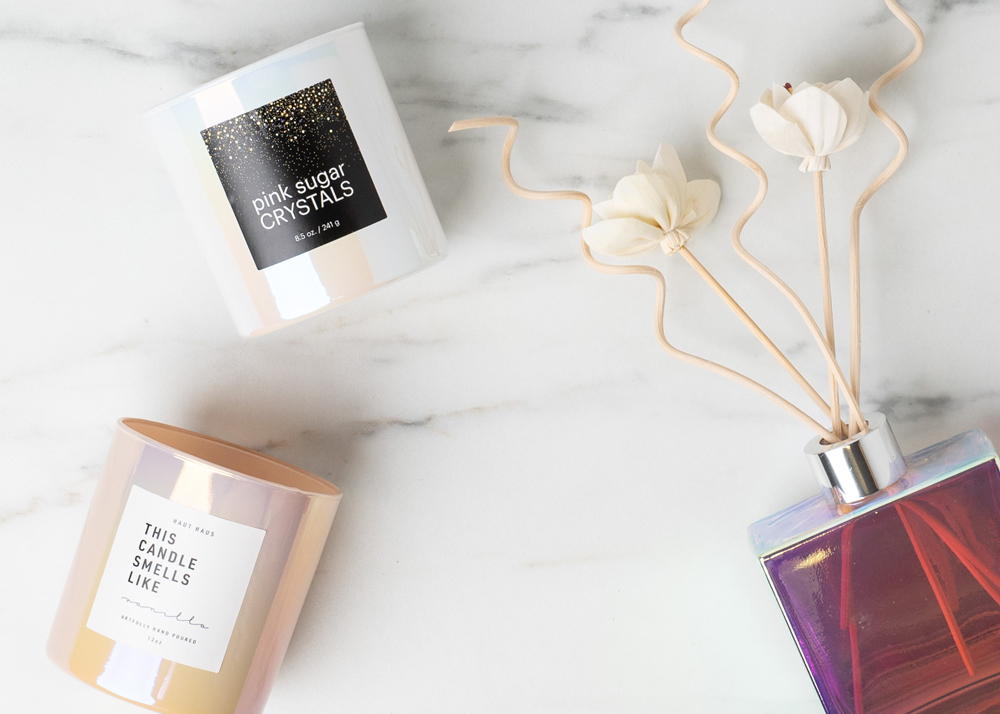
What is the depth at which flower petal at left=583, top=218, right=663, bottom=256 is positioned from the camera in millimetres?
431

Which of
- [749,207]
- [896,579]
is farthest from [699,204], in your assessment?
[896,579]

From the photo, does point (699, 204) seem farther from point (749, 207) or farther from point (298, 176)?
point (298, 176)

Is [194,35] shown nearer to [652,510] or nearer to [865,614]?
[652,510]

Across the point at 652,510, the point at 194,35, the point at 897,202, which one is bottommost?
the point at 652,510

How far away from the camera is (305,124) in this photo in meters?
0.39

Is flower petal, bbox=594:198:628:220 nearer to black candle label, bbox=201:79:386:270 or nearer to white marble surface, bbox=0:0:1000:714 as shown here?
white marble surface, bbox=0:0:1000:714

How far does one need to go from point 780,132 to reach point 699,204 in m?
0.06

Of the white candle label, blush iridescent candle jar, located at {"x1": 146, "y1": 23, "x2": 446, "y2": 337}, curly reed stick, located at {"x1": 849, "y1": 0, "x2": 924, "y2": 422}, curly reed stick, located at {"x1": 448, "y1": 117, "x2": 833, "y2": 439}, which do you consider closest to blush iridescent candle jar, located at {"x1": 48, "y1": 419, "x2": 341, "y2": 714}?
the white candle label

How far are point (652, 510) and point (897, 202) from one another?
0.28 m

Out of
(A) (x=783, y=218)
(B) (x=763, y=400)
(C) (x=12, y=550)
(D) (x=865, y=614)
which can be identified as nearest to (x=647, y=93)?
(A) (x=783, y=218)

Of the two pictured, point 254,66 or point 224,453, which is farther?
point 224,453

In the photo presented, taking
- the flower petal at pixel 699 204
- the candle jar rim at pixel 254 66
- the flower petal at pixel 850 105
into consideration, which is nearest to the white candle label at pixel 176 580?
the candle jar rim at pixel 254 66

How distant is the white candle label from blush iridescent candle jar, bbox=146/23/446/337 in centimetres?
13

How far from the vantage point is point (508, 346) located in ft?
1.64
